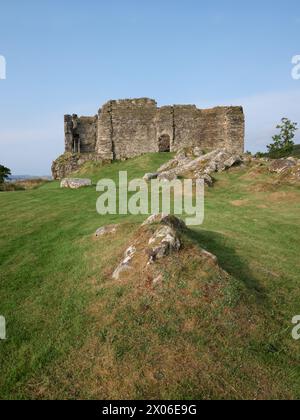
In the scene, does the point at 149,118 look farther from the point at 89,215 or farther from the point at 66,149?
the point at 89,215

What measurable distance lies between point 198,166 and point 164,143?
1193cm

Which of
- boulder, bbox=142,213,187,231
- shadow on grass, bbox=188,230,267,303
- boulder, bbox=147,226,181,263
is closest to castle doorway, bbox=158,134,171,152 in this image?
shadow on grass, bbox=188,230,267,303

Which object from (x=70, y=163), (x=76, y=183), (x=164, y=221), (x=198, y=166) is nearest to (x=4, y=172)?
(x=70, y=163)

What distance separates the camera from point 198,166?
26.0 metres

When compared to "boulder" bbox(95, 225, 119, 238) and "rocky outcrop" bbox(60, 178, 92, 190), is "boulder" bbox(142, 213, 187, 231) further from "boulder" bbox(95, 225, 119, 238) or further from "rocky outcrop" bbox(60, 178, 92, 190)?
"rocky outcrop" bbox(60, 178, 92, 190)

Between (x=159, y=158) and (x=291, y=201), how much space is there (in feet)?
48.6

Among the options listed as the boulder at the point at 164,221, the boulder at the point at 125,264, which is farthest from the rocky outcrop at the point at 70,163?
the boulder at the point at 125,264

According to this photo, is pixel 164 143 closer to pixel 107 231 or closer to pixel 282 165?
pixel 282 165

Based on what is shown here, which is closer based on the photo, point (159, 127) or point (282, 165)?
point (282, 165)

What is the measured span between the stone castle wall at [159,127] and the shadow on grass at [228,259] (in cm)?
2273

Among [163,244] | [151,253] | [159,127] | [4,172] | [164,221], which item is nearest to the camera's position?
[151,253]

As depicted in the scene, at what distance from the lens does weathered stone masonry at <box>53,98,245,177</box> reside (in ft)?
114

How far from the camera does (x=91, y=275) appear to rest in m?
9.95

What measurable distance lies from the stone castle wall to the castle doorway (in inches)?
29.3
